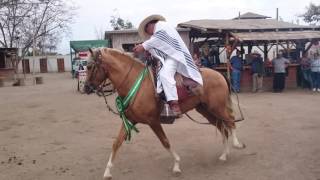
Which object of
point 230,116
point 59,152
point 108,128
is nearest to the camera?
point 230,116

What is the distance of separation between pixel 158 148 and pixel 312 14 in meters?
40.5

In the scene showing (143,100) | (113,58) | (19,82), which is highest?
(113,58)

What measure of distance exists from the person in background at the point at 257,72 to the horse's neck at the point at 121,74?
42.2 ft

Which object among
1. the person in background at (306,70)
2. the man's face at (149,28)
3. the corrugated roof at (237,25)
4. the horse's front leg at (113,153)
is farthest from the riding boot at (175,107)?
the person in background at (306,70)

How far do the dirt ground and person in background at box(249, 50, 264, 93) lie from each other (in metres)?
5.16

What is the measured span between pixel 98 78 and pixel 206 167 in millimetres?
2023

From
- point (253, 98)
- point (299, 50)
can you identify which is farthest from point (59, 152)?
point (299, 50)

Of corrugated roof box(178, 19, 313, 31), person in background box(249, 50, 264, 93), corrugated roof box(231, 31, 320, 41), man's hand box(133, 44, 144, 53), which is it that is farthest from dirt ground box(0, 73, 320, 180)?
corrugated roof box(178, 19, 313, 31)

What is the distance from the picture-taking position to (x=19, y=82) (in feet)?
103

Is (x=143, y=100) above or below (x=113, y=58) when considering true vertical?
below

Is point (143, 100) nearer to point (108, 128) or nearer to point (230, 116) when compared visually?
point (230, 116)

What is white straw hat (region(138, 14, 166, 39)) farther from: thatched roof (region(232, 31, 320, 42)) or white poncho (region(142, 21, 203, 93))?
thatched roof (region(232, 31, 320, 42))

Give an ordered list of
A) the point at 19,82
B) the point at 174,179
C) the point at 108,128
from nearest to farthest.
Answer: the point at 174,179 < the point at 108,128 < the point at 19,82

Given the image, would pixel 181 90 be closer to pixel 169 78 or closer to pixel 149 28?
pixel 169 78
